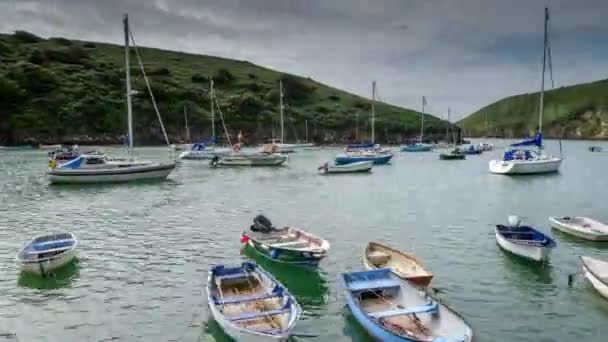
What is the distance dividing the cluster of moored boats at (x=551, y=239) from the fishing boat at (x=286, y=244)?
8786 millimetres

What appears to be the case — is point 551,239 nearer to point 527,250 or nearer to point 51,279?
point 527,250

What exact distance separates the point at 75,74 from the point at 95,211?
139 m

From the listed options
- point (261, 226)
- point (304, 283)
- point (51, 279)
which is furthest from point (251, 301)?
point (51, 279)

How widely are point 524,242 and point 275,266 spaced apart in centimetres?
1117

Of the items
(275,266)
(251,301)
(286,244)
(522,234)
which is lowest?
(275,266)

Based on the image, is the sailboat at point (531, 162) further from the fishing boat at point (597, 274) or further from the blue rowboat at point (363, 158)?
the fishing boat at point (597, 274)

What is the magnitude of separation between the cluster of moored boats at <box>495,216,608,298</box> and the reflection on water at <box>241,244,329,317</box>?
9.32 m

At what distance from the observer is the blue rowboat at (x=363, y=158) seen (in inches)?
3231

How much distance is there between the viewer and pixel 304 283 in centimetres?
1972

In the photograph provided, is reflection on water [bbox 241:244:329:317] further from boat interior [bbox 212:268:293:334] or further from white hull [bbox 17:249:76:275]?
white hull [bbox 17:249:76:275]

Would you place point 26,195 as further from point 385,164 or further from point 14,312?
point 385,164

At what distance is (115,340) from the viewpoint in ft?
48.5

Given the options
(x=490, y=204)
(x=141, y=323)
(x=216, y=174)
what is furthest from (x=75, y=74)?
(x=141, y=323)

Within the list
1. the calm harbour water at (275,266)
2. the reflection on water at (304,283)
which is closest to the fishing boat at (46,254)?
the calm harbour water at (275,266)
